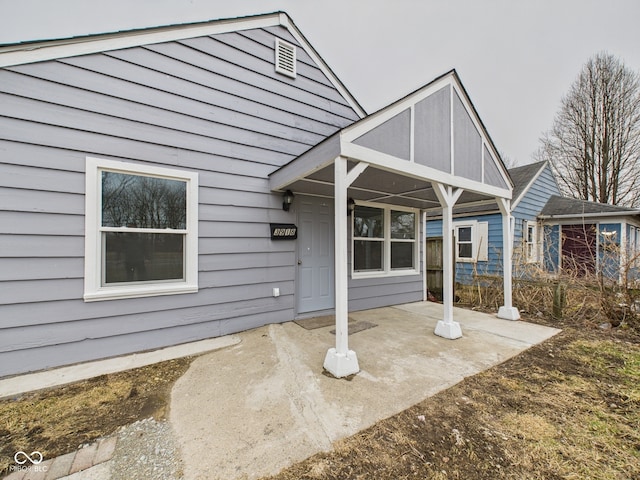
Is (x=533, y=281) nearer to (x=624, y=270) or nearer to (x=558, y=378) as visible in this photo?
(x=624, y=270)

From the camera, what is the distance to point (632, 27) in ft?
32.0

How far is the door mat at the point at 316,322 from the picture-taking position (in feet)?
13.0

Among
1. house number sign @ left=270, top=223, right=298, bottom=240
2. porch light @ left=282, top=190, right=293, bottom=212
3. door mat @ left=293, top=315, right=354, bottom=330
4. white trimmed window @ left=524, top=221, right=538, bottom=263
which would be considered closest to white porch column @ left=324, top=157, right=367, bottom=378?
door mat @ left=293, top=315, right=354, bottom=330

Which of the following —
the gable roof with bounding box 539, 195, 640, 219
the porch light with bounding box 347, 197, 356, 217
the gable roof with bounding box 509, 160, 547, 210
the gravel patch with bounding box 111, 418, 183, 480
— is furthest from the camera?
the gable roof with bounding box 509, 160, 547, 210

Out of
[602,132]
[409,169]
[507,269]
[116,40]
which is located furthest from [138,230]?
[602,132]

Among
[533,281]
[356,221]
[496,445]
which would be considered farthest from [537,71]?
[496,445]

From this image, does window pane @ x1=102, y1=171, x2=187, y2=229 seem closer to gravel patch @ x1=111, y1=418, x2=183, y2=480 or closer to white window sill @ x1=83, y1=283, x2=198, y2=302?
white window sill @ x1=83, y1=283, x2=198, y2=302

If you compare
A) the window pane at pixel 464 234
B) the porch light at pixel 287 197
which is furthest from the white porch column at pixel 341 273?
the window pane at pixel 464 234

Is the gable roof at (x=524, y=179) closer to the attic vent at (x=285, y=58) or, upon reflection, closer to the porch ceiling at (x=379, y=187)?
the porch ceiling at (x=379, y=187)

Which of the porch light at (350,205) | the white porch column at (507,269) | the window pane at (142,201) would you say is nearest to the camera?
the window pane at (142,201)

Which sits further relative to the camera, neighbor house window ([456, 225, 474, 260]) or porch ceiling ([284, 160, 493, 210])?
neighbor house window ([456, 225, 474, 260])

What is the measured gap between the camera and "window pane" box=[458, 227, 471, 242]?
8.95 m

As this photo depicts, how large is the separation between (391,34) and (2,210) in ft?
33.0

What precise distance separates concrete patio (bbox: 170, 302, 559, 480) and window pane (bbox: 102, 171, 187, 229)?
179 centimetres
